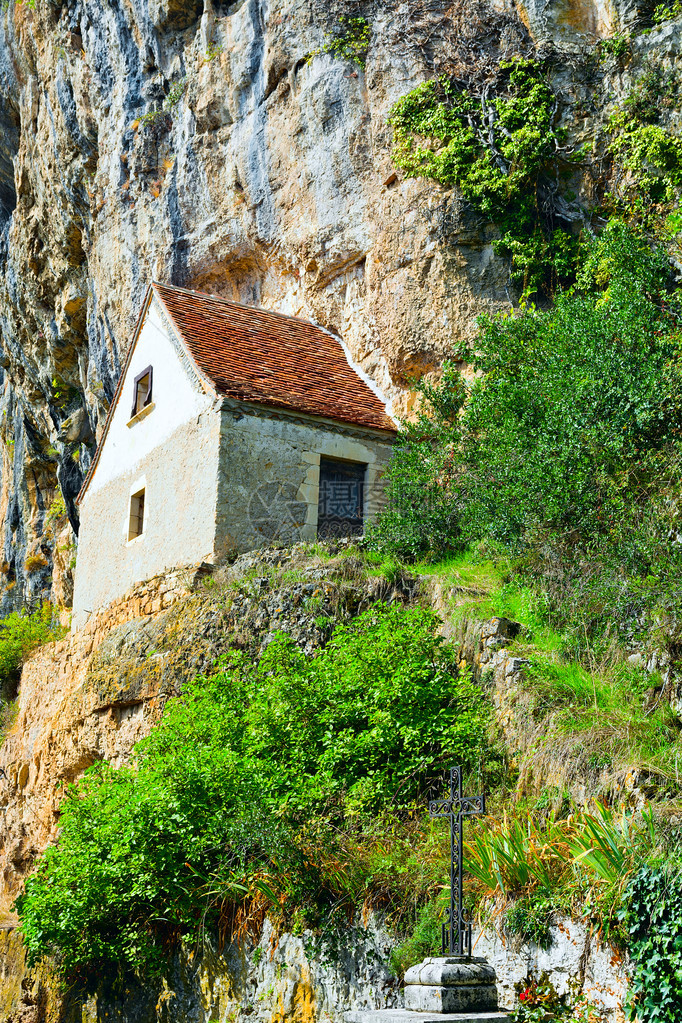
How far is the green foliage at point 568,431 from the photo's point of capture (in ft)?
33.7

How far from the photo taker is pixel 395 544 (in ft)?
40.7

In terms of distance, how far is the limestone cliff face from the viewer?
15930mm

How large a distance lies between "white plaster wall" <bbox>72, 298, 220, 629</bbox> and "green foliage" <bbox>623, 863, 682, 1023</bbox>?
8.54 metres

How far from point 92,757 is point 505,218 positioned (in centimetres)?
1016

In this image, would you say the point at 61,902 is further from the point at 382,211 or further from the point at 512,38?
the point at 512,38

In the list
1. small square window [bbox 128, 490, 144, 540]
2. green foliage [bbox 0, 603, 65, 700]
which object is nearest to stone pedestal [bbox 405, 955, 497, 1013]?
small square window [bbox 128, 490, 144, 540]

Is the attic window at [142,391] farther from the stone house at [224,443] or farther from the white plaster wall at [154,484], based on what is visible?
the white plaster wall at [154,484]

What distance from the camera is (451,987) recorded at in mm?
5199

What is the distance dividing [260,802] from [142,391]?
32.7 feet

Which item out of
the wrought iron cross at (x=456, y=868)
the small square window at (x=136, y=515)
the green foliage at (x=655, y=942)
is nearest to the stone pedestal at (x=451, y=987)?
the wrought iron cross at (x=456, y=868)

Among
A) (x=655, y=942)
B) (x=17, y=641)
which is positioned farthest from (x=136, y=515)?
(x=655, y=942)

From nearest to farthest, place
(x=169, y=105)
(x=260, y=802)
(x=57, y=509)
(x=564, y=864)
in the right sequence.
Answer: (x=564, y=864) → (x=260, y=802) → (x=169, y=105) → (x=57, y=509)

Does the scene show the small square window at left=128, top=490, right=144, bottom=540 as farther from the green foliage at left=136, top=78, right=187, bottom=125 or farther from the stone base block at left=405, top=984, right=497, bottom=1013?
the stone base block at left=405, top=984, right=497, bottom=1013

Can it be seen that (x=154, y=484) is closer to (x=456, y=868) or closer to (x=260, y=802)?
(x=260, y=802)
